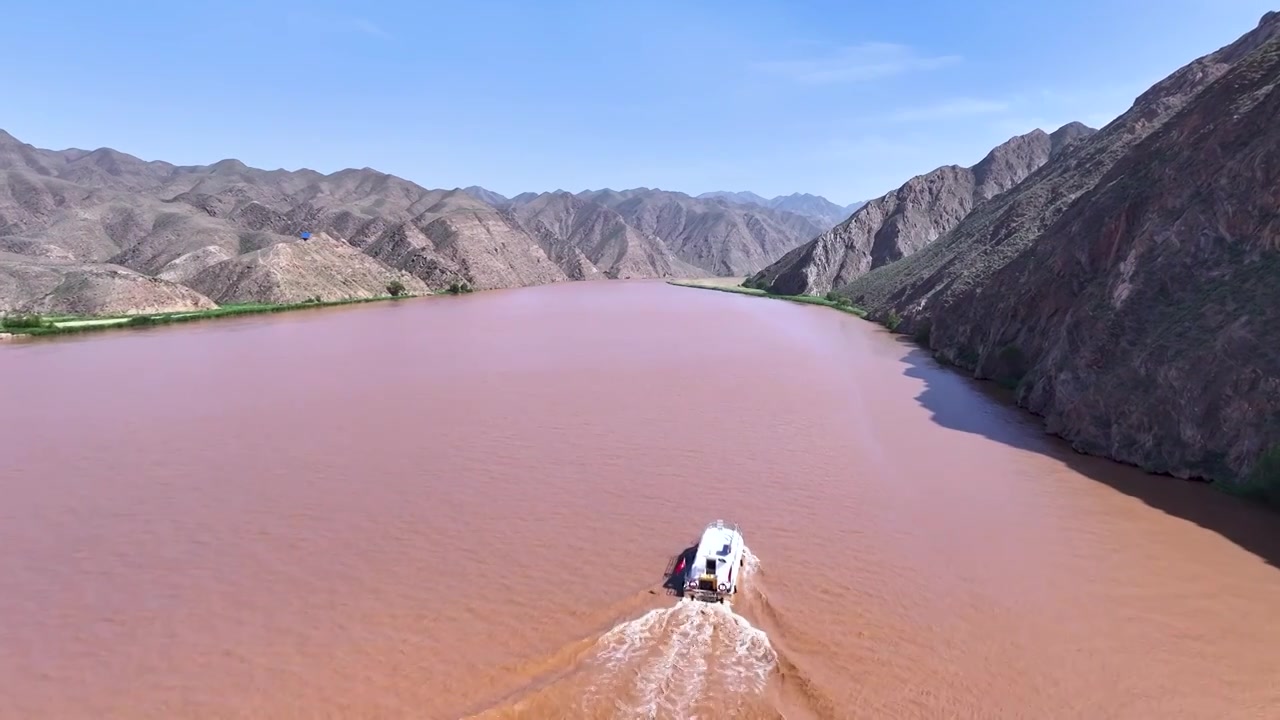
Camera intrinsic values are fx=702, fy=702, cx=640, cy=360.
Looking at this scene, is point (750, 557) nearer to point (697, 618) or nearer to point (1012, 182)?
point (697, 618)

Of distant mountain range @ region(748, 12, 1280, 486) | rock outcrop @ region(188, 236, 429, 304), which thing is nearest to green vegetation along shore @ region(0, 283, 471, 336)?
rock outcrop @ region(188, 236, 429, 304)

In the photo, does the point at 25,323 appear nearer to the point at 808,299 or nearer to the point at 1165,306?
the point at 1165,306

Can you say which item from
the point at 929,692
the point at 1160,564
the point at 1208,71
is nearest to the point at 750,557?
the point at 929,692

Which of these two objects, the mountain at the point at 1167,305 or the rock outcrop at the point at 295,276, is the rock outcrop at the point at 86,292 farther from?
the mountain at the point at 1167,305

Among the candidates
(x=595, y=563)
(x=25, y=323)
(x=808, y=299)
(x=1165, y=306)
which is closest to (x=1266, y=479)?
(x=1165, y=306)

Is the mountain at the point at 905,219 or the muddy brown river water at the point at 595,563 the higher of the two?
the mountain at the point at 905,219

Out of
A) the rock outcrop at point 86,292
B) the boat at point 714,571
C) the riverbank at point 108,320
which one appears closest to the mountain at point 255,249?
the rock outcrop at point 86,292

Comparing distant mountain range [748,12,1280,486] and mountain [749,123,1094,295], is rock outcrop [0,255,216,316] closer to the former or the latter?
distant mountain range [748,12,1280,486]
